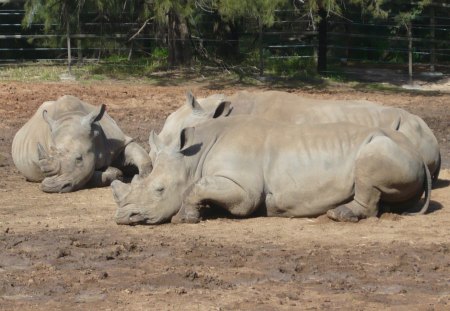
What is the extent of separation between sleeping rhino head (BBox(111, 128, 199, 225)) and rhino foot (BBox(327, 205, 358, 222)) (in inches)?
49.9

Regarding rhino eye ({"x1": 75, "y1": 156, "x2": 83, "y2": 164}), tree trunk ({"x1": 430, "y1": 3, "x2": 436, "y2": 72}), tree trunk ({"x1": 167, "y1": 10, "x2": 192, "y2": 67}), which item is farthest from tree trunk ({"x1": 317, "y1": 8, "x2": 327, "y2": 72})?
rhino eye ({"x1": 75, "y1": 156, "x2": 83, "y2": 164})

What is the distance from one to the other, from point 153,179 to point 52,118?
2.83 metres

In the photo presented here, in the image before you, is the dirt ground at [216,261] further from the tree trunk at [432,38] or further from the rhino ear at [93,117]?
the tree trunk at [432,38]

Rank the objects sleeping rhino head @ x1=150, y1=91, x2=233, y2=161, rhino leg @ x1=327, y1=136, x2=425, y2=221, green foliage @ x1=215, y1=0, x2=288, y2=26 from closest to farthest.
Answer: rhino leg @ x1=327, y1=136, x2=425, y2=221, sleeping rhino head @ x1=150, y1=91, x2=233, y2=161, green foliage @ x1=215, y1=0, x2=288, y2=26

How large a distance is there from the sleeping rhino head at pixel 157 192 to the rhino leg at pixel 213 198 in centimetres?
10

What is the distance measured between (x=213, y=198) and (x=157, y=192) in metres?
0.48

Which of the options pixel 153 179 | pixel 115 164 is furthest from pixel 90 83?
pixel 153 179

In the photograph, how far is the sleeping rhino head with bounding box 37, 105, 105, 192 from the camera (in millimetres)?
11094

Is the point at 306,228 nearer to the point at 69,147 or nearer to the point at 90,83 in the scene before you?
the point at 69,147

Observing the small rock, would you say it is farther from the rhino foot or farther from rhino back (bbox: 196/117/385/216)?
the rhino foot

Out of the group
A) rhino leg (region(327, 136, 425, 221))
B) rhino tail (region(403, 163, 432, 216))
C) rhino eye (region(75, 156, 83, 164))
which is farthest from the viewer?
rhino eye (region(75, 156, 83, 164))

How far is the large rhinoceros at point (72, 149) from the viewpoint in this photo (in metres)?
11.1

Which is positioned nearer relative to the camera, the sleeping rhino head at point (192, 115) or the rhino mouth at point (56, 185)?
the sleeping rhino head at point (192, 115)

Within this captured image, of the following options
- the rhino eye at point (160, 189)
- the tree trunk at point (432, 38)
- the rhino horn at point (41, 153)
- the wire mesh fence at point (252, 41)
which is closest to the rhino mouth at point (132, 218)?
the rhino eye at point (160, 189)
